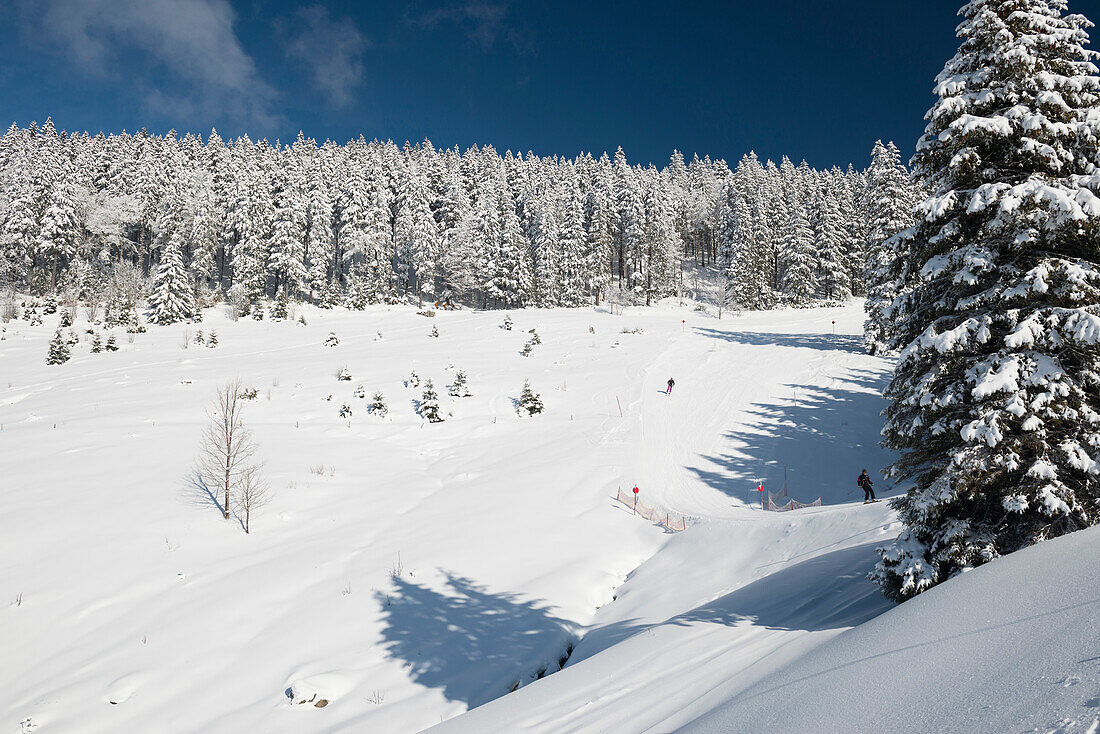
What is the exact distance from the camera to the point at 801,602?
970 cm

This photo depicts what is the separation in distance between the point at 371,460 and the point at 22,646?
1260cm

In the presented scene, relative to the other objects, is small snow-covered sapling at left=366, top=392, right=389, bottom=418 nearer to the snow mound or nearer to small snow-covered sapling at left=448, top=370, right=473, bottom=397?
small snow-covered sapling at left=448, top=370, right=473, bottom=397

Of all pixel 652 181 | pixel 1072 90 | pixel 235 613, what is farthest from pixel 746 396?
pixel 652 181

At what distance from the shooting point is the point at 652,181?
8044cm

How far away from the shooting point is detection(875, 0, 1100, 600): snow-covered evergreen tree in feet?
23.6

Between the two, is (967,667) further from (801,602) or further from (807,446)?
(807,446)

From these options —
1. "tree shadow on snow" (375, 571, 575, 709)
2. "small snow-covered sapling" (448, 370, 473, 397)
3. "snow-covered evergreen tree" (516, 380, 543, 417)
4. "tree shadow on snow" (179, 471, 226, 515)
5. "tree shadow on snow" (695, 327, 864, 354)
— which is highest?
"tree shadow on snow" (695, 327, 864, 354)

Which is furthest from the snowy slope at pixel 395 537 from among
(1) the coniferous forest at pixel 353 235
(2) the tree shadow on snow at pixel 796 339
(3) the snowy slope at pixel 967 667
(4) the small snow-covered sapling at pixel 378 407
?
(1) the coniferous forest at pixel 353 235

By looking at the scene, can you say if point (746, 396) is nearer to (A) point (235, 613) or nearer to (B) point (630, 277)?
(A) point (235, 613)

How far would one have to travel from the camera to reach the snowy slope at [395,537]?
10969 mm

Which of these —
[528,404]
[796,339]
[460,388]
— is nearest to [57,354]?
[460,388]

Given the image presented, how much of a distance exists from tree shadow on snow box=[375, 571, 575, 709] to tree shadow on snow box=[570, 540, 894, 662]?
1.09 meters

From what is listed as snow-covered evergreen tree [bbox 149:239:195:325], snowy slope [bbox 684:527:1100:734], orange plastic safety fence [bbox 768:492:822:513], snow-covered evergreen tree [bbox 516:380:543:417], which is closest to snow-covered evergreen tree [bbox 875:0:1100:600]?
snowy slope [bbox 684:527:1100:734]

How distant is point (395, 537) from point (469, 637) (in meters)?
5.71
